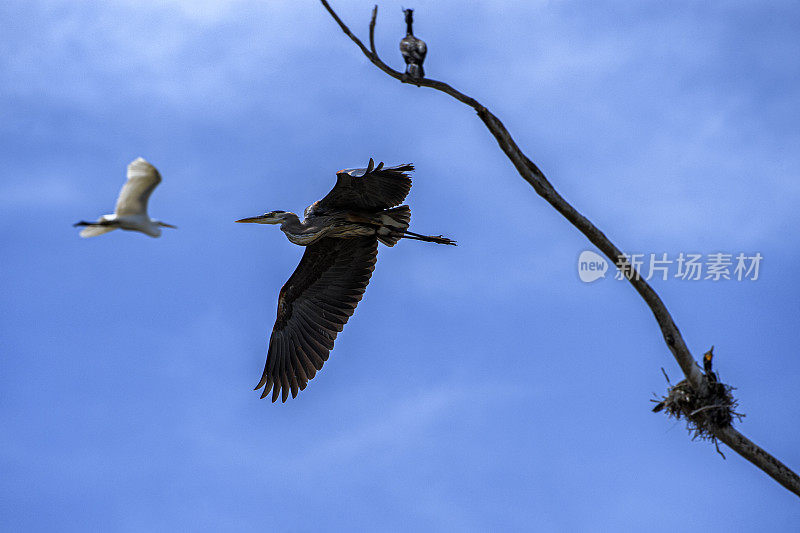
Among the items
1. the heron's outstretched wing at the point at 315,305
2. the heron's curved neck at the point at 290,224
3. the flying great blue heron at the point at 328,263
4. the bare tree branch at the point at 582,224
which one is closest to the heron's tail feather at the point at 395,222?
the flying great blue heron at the point at 328,263

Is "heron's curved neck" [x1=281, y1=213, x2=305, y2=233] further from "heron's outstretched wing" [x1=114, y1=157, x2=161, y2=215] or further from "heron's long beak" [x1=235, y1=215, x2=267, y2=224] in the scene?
"heron's outstretched wing" [x1=114, y1=157, x2=161, y2=215]

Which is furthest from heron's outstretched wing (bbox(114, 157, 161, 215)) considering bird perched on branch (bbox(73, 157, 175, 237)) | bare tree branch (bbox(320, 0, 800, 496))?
bare tree branch (bbox(320, 0, 800, 496))

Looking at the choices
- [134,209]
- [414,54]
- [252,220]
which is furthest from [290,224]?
[134,209]

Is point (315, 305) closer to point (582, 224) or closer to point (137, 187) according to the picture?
point (582, 224)

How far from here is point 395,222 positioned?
34.0ft

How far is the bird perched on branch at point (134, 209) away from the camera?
487cm

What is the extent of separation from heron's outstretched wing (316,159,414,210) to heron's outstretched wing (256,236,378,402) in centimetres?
60

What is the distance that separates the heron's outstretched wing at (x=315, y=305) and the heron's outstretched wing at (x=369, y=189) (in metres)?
0.60

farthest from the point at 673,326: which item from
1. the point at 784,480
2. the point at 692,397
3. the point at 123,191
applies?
the point at 123,191

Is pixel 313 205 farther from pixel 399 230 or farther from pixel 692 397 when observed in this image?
pixel 692 397

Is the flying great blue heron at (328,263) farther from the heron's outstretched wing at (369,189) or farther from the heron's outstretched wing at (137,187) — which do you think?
the heron's outstretched wing at (137,187)

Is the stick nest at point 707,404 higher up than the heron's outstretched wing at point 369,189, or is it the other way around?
the heron's outstretched wing at point 369,189

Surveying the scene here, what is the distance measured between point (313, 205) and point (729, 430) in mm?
4594

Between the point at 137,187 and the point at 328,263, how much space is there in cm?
614
